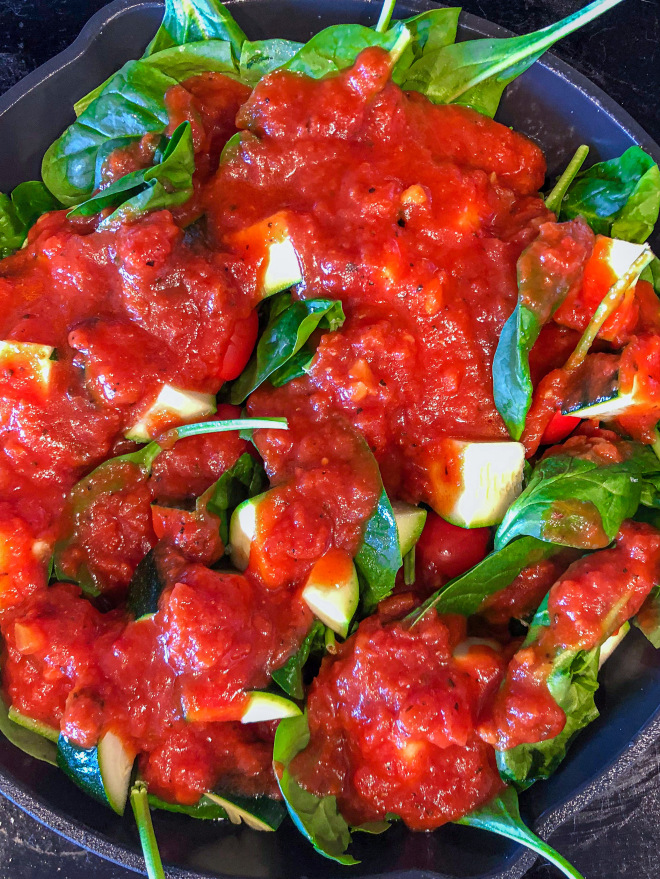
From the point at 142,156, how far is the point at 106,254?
1.16 feet

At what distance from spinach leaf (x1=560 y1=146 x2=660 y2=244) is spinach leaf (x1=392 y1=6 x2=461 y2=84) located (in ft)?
2.07

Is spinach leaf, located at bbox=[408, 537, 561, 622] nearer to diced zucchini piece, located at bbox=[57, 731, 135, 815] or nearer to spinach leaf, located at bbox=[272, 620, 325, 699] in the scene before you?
spinach leaf, located at bbox=[272, 620, 325, 699]

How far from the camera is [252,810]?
1.79m

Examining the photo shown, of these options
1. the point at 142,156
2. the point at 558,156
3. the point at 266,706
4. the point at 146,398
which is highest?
the point at 142,156

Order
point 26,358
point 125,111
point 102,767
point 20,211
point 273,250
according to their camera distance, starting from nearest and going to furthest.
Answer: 1. point 102,767
2. point 26,358
3. point 273,250
4. point 125,111
5. point 20,211

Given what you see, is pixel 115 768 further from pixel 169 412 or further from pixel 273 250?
pixel 273 250

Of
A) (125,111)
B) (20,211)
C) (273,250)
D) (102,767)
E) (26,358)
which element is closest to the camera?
(102,767)

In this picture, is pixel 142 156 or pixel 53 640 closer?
pixel 53 640

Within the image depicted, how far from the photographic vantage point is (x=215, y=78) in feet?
6.78

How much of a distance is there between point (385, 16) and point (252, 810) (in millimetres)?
2278

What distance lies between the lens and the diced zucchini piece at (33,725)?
175 centimetres

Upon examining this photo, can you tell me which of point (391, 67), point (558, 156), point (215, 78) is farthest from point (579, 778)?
point (215, 78)

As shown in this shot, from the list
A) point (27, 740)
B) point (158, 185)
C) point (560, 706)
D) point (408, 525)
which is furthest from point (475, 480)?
point (27, 740)

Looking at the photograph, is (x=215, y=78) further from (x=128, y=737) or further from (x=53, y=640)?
(x=128, y=737)
